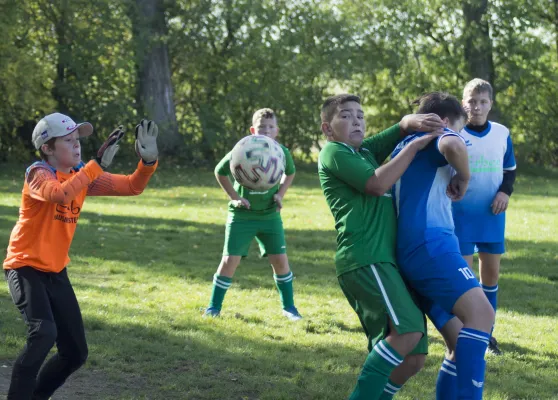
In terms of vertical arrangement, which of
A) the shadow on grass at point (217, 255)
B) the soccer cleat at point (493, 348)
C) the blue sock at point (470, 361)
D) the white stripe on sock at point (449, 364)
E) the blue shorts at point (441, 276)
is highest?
the blue shorts at point (441, 276)

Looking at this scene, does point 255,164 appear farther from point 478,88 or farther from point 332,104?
point 478,88

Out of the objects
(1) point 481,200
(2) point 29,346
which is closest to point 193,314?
(1) point 481,200

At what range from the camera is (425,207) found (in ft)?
14.8

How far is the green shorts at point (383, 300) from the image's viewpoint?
439 cm

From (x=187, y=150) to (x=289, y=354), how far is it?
20.8 m

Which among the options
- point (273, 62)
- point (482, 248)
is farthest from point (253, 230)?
point (273, 62)

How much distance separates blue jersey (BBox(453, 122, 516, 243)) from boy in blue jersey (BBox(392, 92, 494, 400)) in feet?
6.49

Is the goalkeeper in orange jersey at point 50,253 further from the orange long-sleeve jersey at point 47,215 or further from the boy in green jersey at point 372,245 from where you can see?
the boy in green jersey at point 372,245

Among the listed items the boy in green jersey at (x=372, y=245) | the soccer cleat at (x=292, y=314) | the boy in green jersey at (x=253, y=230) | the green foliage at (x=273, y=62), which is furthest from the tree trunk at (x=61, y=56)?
the boy in green jersey at (x=372, y=245)

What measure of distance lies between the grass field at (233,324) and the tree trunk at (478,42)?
14.4 m

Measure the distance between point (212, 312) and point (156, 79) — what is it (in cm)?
1953

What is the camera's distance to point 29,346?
15.4 feet

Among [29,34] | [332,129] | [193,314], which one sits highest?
[29,34]

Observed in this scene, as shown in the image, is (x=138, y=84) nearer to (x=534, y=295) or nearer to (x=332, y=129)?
(x=534, y=295)
